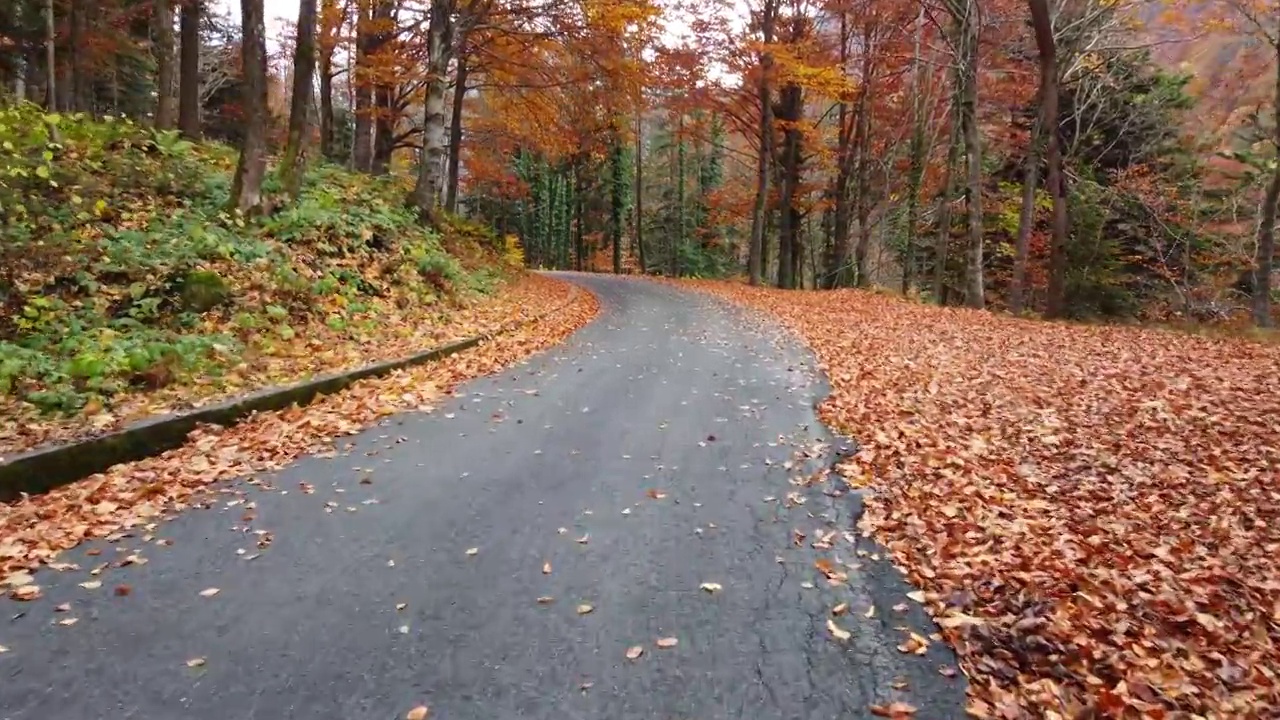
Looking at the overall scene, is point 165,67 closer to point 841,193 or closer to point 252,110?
point 252,110

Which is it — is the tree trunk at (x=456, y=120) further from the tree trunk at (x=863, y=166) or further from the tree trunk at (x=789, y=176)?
the tree trunk at (x=863, y=166)

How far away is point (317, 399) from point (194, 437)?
1.48m

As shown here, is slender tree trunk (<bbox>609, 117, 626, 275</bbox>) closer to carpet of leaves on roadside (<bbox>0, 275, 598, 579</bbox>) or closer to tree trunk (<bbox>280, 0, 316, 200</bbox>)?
tree trunk (<bbox>280, 0, 316, 200</bbox>)

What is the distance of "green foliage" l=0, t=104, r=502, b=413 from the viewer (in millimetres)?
7637

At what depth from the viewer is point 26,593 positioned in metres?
4.07

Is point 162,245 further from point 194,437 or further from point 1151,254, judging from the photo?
point 1151,254

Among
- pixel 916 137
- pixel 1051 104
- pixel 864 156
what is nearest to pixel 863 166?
pixel 864 156

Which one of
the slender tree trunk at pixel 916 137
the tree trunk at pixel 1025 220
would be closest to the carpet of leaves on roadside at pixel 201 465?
the tree trunk at pixel 1025 220

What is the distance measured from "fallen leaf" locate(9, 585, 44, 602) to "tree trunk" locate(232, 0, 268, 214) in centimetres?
883

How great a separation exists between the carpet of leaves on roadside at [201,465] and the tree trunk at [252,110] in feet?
15.0

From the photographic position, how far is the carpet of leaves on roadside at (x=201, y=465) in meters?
4.82

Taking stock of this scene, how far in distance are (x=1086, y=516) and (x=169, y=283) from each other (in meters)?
9.72

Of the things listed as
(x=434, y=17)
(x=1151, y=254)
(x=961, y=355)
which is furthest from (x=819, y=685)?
(x=1151, y=254)

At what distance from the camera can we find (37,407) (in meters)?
6.47
